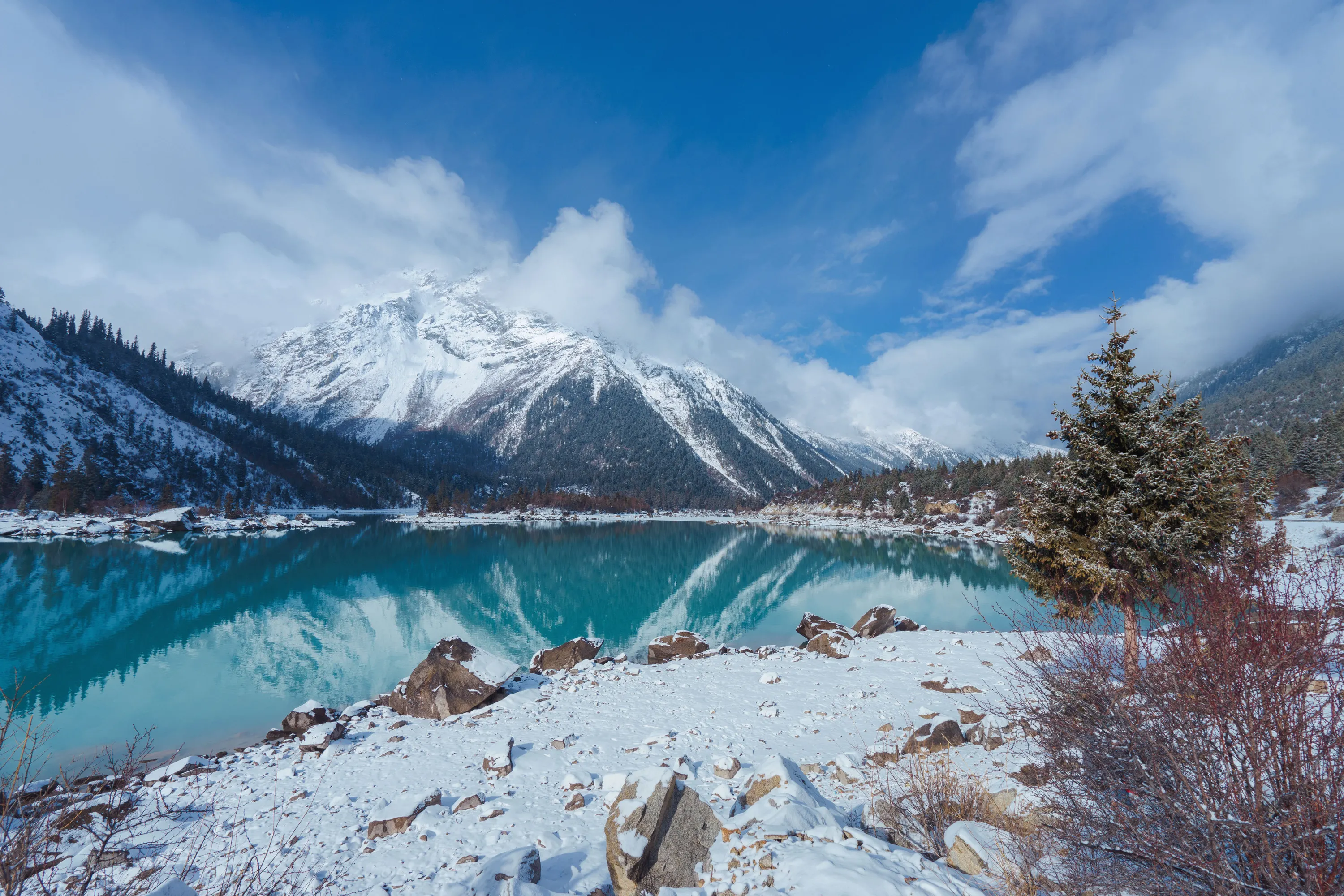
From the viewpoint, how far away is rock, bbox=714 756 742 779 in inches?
349

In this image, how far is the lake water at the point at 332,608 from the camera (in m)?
16.9

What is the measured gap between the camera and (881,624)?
73.5 ft

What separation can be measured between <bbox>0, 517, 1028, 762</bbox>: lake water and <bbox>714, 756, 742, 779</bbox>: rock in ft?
16.0

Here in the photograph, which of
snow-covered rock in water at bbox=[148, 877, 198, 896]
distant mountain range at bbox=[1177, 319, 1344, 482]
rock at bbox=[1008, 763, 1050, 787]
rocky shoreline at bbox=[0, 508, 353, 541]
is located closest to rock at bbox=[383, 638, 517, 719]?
snow-covered rock in water at bbox=[148, 877, 198, 896]

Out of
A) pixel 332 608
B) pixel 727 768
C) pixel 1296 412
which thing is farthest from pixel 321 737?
pixel 1296 412

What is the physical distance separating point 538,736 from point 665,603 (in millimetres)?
Result: 25258

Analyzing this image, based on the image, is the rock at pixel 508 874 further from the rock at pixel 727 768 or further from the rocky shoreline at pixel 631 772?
the rock at pixel 727 768

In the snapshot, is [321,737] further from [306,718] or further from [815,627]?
[815,627]

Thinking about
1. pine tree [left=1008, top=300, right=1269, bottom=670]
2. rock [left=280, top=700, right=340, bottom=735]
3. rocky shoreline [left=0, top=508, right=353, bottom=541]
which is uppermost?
pine tree [left=1008, top=300, right=1269, bottom=670]

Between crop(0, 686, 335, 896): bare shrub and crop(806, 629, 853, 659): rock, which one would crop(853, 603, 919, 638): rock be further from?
crop(0, 686, 335, 896): bare shrub

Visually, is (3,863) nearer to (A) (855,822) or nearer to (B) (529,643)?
(A) (855,822)

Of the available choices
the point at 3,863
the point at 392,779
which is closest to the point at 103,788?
the point at 392,779

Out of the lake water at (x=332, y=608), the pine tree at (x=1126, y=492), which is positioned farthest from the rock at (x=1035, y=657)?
the pine tree at (x=1126, y=492)

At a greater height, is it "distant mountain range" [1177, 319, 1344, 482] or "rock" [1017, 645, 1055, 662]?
"distant mountain range" [1177, 319, 1344, 482]
